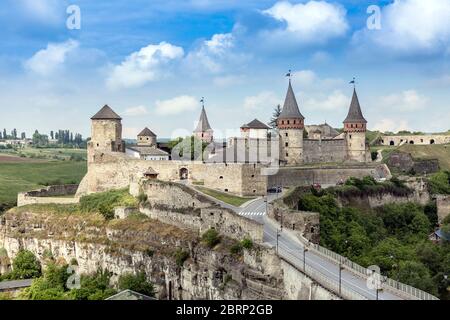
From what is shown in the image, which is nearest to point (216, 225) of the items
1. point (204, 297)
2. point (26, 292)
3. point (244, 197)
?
point (204, 297)

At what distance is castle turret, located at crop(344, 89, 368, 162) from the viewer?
82.4m

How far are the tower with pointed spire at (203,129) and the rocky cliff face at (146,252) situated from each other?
26.8 m

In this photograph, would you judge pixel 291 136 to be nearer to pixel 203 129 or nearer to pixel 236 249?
pixel 203 129

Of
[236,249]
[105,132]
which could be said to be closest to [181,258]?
[236,249]

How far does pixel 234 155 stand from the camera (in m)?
65.6

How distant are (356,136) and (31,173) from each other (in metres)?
70.0

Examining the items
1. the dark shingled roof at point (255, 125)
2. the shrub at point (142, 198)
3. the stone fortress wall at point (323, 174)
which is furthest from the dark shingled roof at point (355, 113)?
the shrub at point (142, 198)

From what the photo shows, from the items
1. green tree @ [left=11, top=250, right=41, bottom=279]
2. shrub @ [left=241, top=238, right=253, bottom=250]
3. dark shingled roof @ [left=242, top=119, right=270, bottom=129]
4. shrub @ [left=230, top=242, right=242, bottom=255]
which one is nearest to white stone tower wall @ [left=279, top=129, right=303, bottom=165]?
dark shingled roof @ [left=242, top=119, right=270, bottom=129]

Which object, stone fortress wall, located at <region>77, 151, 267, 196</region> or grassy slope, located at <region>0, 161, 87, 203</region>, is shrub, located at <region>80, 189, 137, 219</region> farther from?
grassy slope, located at <region>0, 161, 87, 203</region>

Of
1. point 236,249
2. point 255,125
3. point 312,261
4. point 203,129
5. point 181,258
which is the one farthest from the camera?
point 203,129

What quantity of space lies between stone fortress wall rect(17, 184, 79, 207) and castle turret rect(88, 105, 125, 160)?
215 inches

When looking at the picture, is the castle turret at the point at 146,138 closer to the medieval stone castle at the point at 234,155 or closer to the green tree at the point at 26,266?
the medieval stone castle at the point at 234,155

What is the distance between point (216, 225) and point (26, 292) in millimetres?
16038
